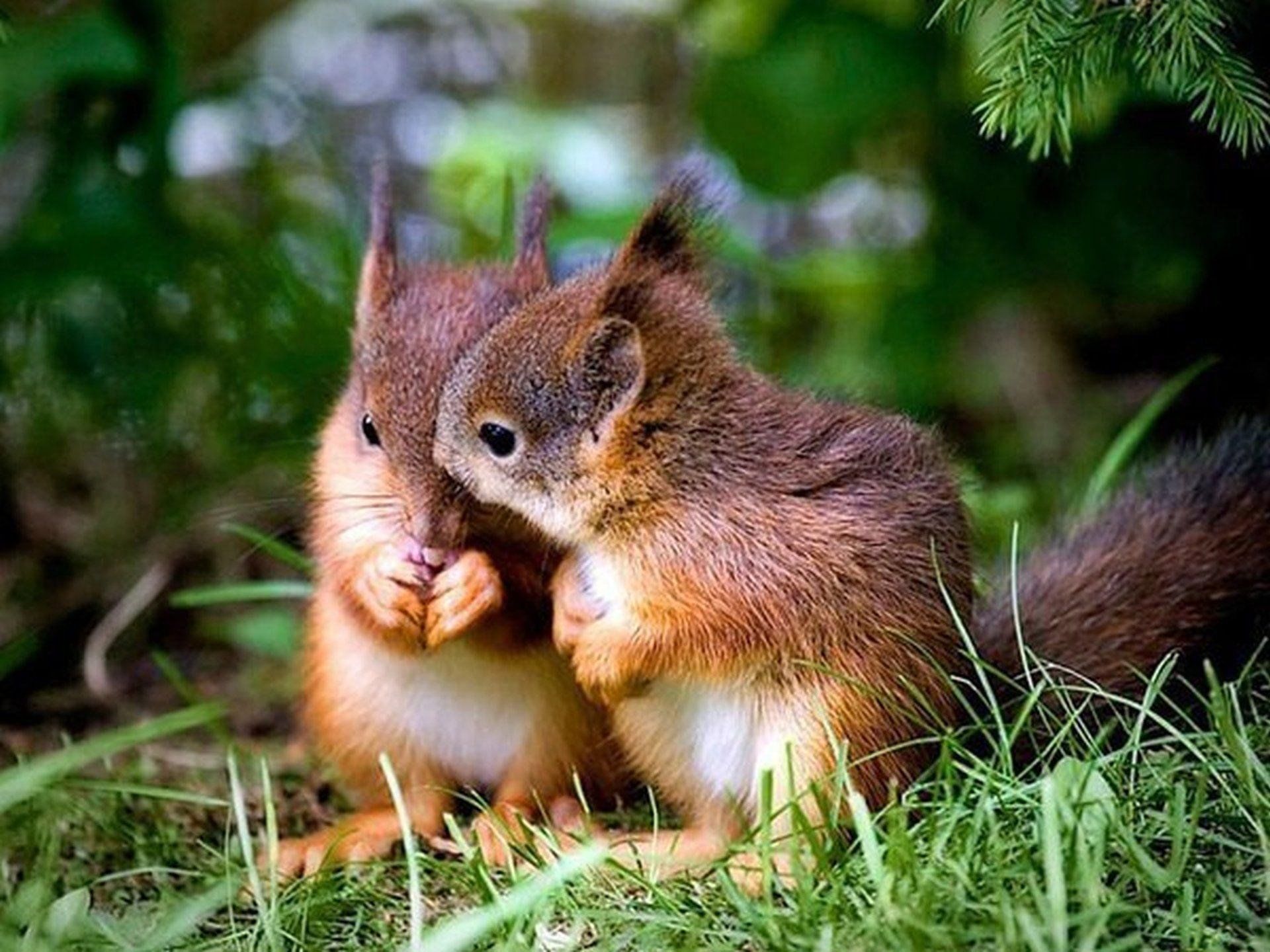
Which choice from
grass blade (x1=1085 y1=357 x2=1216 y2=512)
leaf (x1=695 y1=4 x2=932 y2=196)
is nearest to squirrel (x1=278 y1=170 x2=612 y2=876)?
grass blade (x1=1085 y1=357 x2=1216 y2=512)

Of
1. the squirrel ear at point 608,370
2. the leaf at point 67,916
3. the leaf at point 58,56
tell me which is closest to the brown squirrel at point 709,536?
the squirrel ear at point 608,370

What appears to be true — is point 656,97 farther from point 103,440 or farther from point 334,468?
point 334,468

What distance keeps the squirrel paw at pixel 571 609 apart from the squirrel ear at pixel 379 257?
570mm

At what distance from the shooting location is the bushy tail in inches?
105

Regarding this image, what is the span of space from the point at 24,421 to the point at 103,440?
0.59 feet

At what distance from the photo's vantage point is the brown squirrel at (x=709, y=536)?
240 centimetres

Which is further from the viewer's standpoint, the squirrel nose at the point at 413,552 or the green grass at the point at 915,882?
the squirrel nose at the point at 413,552

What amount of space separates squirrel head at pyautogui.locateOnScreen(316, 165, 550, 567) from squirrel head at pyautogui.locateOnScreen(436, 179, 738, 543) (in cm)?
11

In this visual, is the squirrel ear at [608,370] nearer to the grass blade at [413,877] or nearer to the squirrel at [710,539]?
the squirrel at [710,539]

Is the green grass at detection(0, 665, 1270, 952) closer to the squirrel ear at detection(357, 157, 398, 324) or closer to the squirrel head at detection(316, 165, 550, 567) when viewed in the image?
the squirrel head at detection(316, 165, 550, 567)

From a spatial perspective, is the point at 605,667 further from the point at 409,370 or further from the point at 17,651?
the point at 17,651

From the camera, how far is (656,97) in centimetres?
726

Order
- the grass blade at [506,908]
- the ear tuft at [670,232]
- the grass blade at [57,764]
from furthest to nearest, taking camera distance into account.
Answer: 1. the ear tuft at [670,232]
2. the grass blade at [57,764]
3. the grass blade at [506,908]

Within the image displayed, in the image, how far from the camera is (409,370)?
2688 millimetres
